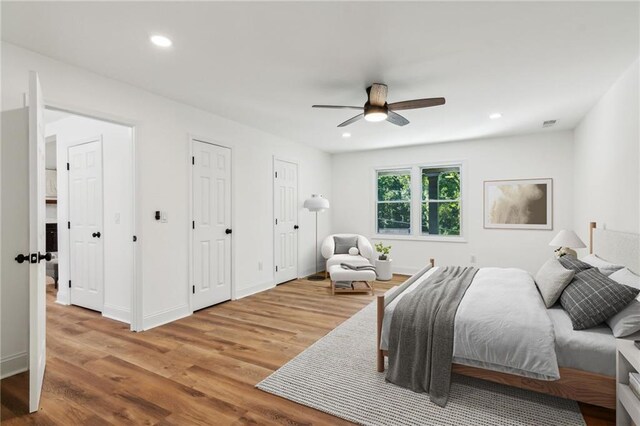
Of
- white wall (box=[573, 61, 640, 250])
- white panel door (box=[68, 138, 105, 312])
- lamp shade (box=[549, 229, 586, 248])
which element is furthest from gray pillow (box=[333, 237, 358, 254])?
white panel door (box=[68, 138, 105, 312])

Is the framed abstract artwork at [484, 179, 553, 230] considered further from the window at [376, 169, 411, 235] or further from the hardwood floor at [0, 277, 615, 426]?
the hardwood floor at [0, 277, 615, 426]

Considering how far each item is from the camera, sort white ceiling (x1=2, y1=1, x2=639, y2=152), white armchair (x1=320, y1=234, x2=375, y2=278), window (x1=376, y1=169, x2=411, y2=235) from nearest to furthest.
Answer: white ceiling (x1=2, y1=1, x2=639, y2=152) → white armchair (x1=320, y1=234, x2=375, y2=278) → window (x1=376, y1=169, x2=411, y2=235)

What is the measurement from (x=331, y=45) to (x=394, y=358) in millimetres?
2480

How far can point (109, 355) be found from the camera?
2852 millimetres

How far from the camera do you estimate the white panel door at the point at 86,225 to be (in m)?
3.98

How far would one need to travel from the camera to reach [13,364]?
251cm

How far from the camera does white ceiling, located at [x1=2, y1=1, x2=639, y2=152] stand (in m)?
2.09

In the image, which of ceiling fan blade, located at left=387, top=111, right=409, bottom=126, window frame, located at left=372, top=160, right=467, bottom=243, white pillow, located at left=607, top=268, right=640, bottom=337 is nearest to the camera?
white pillow, located at left=607, top=268, right=640, bottom=337

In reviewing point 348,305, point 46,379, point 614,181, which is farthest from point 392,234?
point 46,379

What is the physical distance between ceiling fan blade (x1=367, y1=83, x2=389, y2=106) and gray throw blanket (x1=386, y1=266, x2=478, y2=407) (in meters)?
1.96

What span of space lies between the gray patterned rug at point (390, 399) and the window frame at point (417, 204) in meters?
3.94

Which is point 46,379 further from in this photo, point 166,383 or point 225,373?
point 225,373

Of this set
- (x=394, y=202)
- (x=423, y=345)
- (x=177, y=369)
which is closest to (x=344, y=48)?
(x=423, y=345)

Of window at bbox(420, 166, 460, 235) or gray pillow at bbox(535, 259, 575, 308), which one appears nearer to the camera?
gray pillow at bbox(535, 259, 575, 308)
